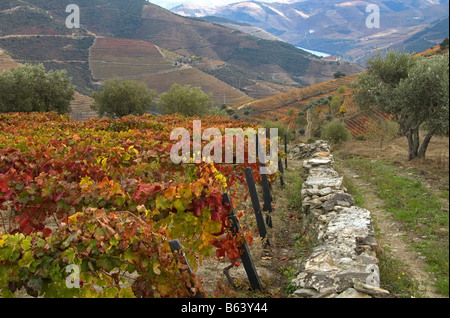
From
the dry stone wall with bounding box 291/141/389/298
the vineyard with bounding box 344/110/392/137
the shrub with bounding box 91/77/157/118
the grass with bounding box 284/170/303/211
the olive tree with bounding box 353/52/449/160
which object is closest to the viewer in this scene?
the dry stone wall with bounding box 291/141/389/298

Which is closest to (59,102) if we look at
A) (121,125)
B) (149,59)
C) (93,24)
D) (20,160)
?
(121,125)

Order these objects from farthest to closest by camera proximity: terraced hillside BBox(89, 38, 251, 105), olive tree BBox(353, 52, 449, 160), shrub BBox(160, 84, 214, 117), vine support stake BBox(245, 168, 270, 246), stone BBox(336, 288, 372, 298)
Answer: terraced hillside BBox(89, 38, 251, 105) < shrub BBox(160, 84, 214, 117) < olive tree BBox(353, 52, 449, 160) < vine support stake BBox(245, 168, 270, 246) < stone BBox(336, 288, 372, 298)

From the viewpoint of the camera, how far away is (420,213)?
767 centimetres

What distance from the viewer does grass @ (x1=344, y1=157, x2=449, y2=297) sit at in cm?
510

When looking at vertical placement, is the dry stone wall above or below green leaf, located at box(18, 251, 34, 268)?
below

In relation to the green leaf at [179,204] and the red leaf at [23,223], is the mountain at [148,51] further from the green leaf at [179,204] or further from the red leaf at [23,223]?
the green leaf at [179,204]

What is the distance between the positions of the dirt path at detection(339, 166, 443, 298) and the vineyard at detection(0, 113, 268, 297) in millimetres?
2764

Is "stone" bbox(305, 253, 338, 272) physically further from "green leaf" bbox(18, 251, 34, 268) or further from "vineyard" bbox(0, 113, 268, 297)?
"green leaf" bbox(18, 251, 34, 268)

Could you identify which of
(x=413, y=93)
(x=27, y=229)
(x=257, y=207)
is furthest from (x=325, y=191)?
(x=413, y=93)

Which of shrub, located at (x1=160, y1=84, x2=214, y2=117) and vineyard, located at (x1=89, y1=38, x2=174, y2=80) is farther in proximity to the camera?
vineyard, located at (x1=89, y1=38, x2=174, y2=80)

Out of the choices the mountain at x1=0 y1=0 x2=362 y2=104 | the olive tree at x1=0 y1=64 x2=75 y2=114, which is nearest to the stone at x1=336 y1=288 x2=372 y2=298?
the olive tree at x1=0 y1=64 x2=75 y2=114

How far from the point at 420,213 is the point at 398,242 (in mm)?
1642

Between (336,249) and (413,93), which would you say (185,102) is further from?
(336,249)

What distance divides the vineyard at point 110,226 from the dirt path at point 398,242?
2.76m
